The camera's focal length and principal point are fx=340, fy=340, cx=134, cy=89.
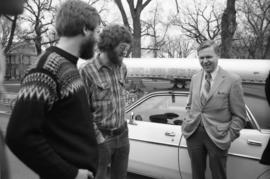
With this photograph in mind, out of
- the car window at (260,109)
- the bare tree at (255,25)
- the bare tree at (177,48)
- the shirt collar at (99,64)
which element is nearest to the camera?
the shirt collar at (99,64)

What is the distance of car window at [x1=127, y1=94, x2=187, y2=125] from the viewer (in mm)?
4285

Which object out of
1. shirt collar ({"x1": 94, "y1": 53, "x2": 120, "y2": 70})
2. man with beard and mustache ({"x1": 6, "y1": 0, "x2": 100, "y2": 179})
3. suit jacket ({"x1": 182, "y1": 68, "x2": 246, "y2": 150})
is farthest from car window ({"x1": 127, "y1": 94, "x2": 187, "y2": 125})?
man with beard and mustache ({"x1": 6, "y1": 0, "x2": 100, "y2": 179})

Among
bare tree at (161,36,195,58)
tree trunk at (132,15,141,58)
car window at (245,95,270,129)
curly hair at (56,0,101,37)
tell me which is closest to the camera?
curly hair at (56,0,101,37)

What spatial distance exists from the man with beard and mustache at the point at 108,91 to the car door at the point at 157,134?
49.3 inches

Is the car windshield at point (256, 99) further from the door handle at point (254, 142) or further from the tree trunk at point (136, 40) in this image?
the tree trunk at point (136, 40)

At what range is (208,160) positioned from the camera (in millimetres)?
3664

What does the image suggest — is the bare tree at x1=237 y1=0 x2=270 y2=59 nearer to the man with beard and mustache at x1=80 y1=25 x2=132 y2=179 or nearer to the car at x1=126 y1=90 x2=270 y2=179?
the car at x1=126 y1=90 x2=270 y2=179

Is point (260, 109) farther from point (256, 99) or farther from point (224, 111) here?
point (224, 111)

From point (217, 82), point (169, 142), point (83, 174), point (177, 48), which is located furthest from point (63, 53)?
point (177, 48)

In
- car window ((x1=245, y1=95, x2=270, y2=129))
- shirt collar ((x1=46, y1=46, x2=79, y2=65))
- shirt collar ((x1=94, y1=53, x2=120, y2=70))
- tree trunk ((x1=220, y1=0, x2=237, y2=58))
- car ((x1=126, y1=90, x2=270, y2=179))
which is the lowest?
car ((x1=126, y1=90, x2=270, y2=179))

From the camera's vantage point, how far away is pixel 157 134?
4230 mm

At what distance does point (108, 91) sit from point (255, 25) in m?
37.8

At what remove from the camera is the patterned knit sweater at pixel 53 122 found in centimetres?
145

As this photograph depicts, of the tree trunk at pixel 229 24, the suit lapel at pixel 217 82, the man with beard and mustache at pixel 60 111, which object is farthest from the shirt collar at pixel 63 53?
the tree trunk at pixel 229 24
